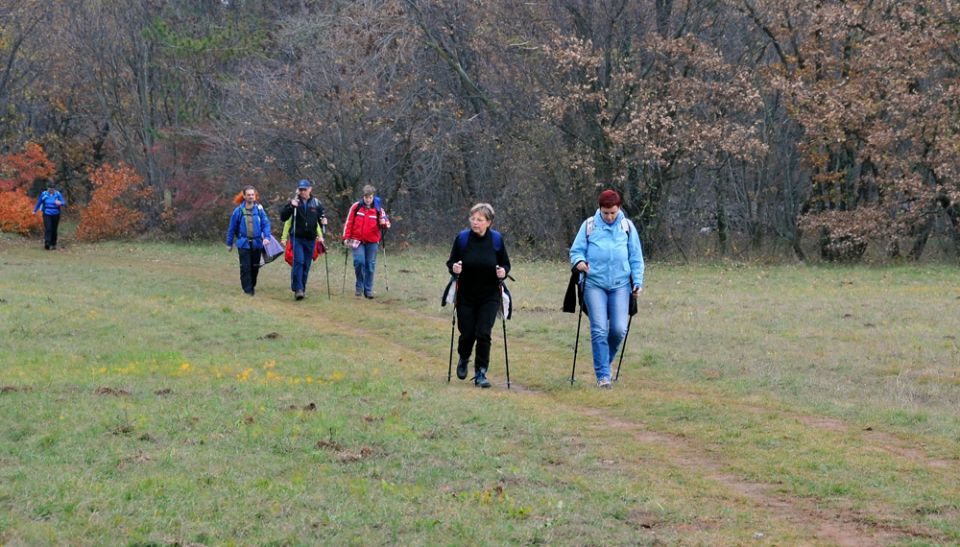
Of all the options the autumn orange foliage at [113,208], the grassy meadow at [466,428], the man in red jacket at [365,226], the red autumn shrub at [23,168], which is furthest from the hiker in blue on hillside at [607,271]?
the red autumn shrub at [23,168]

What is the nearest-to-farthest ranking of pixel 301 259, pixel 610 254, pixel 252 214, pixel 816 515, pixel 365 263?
pixel 816 515 < pixel 610 254 < pixel 252 214 < pixel 301 259 < pixel 365 263

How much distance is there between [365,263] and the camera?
22.4m

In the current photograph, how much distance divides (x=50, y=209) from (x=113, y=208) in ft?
22.4

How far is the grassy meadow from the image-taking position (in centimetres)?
701

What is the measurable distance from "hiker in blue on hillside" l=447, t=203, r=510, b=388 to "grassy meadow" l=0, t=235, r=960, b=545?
0.62 metres

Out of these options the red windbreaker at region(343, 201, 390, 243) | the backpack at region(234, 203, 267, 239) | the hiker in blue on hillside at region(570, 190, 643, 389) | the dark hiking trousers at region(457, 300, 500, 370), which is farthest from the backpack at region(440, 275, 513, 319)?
the backpack at region(234, 203, 267, 239)

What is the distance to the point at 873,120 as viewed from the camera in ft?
101

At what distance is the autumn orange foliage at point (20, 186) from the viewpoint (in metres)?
41.7

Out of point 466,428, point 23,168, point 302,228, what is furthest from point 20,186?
point 466,428

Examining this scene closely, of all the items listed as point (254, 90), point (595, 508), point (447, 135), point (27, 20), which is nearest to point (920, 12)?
point (447, 135)

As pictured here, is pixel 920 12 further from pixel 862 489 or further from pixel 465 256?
pixel 862 489

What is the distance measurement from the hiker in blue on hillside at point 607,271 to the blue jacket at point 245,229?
403 inches

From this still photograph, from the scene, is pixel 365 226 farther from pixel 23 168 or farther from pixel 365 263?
pixel 23 168

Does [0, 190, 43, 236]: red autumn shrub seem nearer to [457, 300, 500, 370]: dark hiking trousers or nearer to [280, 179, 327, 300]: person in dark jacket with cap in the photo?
[280, 179, 327, 300]: person in dark jacket with cap
